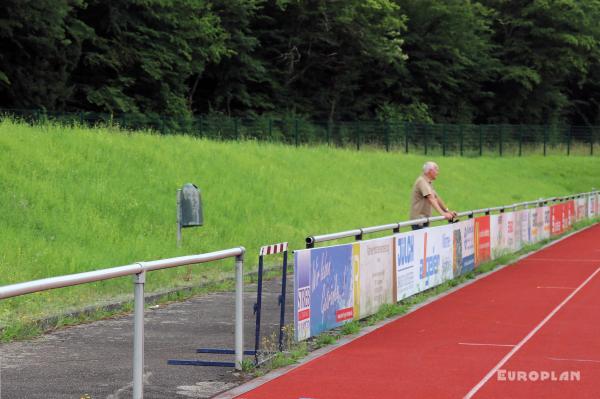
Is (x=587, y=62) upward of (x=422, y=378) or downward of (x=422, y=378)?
upward

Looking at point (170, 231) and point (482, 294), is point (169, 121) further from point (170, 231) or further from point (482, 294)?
point (482, 294)

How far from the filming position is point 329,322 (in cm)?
1153

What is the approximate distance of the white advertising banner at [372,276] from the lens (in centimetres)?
1262

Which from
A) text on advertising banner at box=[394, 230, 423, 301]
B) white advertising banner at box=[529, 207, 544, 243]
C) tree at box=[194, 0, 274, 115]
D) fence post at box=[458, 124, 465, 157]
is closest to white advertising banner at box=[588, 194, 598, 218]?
white advertising banner at box=[529, 207, 544, 243]

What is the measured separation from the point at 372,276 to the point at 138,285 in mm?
6341

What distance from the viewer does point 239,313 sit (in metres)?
9.30

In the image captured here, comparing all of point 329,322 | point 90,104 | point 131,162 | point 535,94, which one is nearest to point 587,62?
point 535,94

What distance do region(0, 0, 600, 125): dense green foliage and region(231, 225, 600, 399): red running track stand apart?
93.3ft

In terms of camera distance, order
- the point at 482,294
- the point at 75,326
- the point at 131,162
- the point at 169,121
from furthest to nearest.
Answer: the point at 169,121 < the point at 131,162 < the point at 482,294 < the point at 75,326

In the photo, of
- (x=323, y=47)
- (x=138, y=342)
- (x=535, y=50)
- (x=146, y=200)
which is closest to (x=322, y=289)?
(x=138, y=342)

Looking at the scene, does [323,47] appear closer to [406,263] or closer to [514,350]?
[406,263]

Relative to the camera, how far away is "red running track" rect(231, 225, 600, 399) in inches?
338

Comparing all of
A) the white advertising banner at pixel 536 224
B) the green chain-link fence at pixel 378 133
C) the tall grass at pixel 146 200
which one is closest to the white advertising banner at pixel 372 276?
the tall grass at pixel 146 200

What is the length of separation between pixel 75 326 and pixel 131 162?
12827 mm
